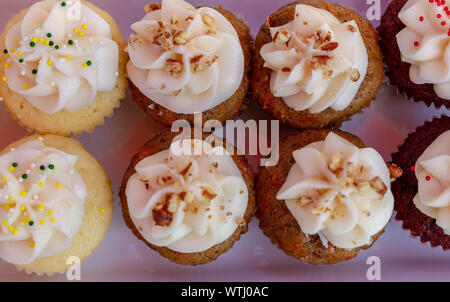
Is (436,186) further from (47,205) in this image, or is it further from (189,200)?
(47,205)

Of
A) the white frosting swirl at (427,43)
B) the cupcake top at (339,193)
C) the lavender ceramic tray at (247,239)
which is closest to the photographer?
the cupcake top at (339,193)

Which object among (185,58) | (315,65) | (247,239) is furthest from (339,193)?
(185,58)

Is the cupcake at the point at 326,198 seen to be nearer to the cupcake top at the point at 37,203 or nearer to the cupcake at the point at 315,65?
the cupcake at the point at 315,65

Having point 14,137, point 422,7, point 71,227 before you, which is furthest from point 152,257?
point 422,7

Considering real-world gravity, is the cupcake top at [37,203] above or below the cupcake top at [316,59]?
below

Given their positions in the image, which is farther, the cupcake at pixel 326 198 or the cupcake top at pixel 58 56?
the cupcake top at pixel 58 56

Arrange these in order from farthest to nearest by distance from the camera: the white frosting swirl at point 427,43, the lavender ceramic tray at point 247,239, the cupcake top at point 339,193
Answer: the lavender ceramic tray at point 247,239 → the white frosting swirl at point 427,43 → the cupcake top at point 339,193

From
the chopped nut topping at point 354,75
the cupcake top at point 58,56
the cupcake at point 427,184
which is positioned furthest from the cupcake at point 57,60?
the cupcake at point 427,184
